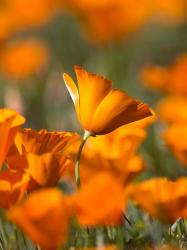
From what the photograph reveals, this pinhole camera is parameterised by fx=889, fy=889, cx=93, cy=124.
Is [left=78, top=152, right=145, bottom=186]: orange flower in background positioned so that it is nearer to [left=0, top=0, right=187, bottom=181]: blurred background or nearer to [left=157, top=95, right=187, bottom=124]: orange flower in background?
[left=157, top=95, right=187, bottom=124]: orange flower in background

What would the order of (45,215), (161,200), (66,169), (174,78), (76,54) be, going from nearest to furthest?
(45,215)
(161,200)
(66,169)
(174,78)
(76,54)

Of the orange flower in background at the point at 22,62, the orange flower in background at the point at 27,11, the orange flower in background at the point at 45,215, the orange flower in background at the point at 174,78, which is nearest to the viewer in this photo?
the orange flower in background at the point at 45,215

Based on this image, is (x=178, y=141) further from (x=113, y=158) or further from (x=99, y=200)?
(x=99, y=200)

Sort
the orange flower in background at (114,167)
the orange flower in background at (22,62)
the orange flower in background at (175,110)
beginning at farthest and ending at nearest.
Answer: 1. the orange flower in background at (22,62)
2. the orange flower in background at (175,110)
3. the orange flower in background at (114,167)

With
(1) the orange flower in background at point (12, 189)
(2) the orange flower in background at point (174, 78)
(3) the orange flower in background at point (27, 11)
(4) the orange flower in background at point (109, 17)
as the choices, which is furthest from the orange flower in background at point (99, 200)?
(3) the orange flower in background at point (27, 11)

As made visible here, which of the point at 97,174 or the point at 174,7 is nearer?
the point at 97,174

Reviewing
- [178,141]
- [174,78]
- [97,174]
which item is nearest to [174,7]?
[174,78]

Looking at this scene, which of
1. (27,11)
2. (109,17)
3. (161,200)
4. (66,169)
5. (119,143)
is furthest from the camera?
(27,11)

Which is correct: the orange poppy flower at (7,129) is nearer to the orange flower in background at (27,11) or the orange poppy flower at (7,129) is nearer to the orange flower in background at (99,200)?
the orange flower in background at (99,200)
